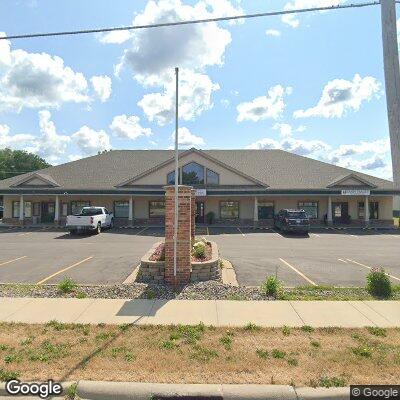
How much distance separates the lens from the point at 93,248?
711 inches

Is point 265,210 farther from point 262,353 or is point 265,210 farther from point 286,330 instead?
point 262,353

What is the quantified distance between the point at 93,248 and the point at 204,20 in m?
13.2

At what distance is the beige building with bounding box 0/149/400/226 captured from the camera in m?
30.8

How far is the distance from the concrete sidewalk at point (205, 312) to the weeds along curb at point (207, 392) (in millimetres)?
2256

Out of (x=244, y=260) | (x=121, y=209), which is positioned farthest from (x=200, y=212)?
(x=244, y=260)

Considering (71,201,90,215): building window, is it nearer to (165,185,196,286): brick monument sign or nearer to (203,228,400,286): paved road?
(203,228,400,286): paved road

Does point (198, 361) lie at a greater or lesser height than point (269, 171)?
lesser

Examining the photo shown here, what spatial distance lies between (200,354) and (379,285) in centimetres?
574

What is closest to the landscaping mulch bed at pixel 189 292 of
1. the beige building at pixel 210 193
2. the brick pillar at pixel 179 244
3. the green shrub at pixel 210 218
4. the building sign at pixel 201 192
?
the brick pillar at pixel 179 244

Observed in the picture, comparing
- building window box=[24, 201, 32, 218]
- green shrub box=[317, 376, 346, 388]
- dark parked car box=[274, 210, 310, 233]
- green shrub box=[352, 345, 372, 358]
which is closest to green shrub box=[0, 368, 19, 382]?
green shrub box=[317, 376, 346, 388]

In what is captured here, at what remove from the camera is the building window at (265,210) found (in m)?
32.4

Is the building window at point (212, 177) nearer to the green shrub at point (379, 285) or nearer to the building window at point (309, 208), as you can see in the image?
the building window at point (309, 208)

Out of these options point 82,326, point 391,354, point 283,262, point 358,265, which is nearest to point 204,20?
point 82,326

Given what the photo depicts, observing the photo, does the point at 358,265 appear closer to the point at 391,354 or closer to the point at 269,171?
the point at 391,354
